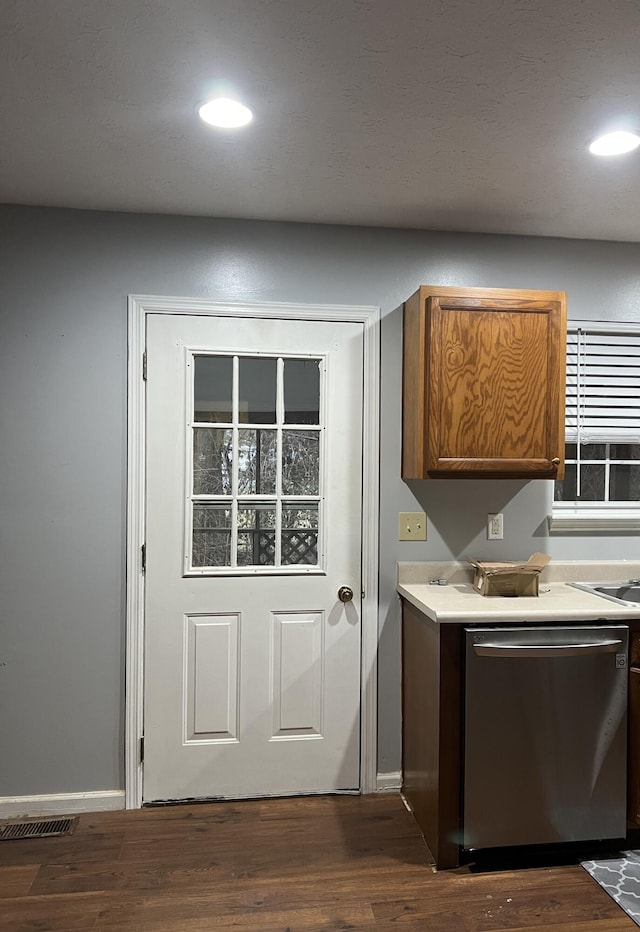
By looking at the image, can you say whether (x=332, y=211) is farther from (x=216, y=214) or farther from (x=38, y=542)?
(x=38, y=542)

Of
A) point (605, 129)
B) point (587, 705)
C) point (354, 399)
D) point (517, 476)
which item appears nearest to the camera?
point (605, 129)

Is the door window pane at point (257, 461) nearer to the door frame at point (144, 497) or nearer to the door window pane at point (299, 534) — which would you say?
the door window pane at point (299, 534)

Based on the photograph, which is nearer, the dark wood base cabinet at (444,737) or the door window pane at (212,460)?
the dark wood base cabinet at (444,737)

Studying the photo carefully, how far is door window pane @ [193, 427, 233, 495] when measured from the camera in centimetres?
280

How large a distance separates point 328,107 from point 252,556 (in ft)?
5.67

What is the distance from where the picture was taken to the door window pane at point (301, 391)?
2854 millimetres

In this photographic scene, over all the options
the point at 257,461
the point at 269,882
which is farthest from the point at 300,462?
the point at 269,882

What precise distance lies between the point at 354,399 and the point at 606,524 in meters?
1.31

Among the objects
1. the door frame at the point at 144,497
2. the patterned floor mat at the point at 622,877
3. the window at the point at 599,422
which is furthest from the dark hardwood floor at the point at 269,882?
the window at the point at 599,422

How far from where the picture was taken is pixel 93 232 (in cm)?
274

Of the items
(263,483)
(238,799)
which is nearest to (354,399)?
(263,483)

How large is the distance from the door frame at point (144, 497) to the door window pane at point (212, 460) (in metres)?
0.22

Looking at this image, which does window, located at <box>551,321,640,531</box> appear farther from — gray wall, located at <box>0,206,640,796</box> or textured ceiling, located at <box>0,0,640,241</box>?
gray wall, located at <box>0,206,640,796</box>

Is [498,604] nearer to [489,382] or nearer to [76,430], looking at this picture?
[489,382]
